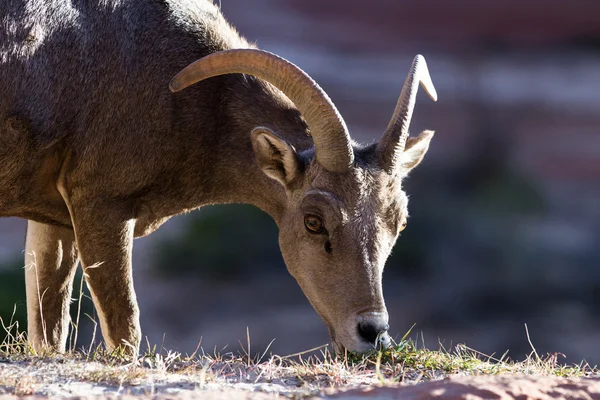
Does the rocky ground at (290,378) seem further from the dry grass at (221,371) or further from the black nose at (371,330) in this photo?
the black nose at (371,330)

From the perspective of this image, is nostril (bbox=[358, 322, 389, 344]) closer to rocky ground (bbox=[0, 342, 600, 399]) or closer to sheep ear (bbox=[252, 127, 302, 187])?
rocky ground (bbox=[0, 342, 600, 399])

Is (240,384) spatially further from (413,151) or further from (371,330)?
(413,151)

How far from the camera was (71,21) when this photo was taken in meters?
7.76

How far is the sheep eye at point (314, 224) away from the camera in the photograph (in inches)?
289

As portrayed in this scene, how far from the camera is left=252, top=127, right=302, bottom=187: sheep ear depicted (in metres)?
7.55

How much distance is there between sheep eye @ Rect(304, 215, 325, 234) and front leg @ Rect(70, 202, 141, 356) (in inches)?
61.4

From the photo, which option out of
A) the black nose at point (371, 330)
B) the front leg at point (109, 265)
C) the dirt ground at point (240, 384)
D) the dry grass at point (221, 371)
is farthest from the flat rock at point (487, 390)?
the front leg at point (109, 265)

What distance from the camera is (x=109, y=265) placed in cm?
775

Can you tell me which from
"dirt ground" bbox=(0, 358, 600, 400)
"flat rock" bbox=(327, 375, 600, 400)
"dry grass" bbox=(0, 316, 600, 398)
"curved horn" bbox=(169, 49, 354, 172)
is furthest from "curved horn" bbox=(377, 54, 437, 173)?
"flat rock" bbox=(327, 375, 600, 400)

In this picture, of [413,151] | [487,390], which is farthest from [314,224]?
[487,390]

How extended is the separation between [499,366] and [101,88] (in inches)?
155

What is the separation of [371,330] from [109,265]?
2.37 meters

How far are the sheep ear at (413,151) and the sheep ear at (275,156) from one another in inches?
39.8

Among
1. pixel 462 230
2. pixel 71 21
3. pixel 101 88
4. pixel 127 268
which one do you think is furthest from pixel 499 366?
pixel 462 230
